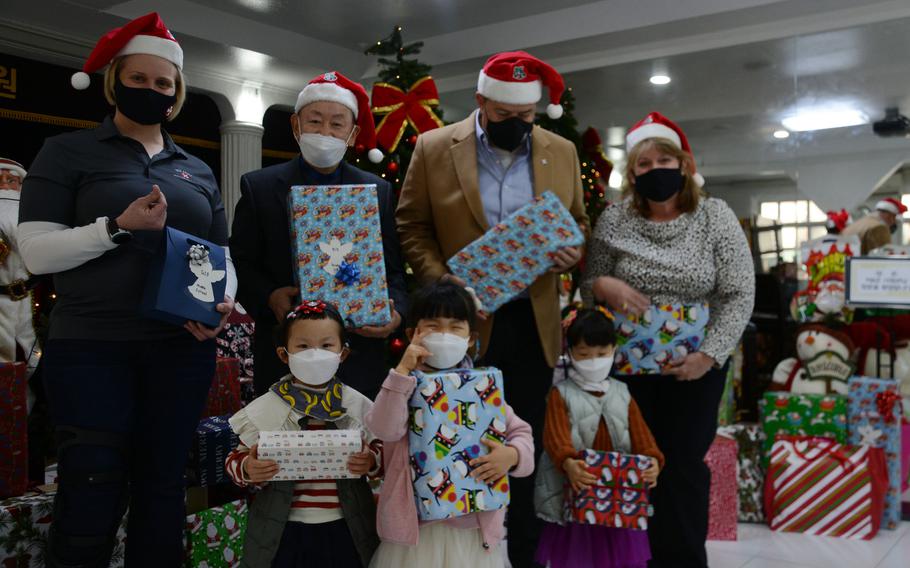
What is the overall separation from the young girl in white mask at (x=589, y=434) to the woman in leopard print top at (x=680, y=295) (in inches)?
5.7

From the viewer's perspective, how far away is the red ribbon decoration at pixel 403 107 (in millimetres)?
4477

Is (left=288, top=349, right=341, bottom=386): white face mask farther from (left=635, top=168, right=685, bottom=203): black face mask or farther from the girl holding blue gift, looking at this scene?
(left=635, top=168, right=685, bottom=203): black face mask

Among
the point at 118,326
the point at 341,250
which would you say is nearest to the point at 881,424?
the point at 341,250

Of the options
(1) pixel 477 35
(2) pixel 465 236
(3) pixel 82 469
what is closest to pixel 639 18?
(1) pixel 477 35

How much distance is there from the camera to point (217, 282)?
212 cm

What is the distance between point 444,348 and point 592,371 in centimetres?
72

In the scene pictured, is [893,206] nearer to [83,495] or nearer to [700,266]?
[700,266]

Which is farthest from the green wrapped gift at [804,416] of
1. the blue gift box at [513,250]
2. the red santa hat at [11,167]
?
the red santa hat at [11,167]

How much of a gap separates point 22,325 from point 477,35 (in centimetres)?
462

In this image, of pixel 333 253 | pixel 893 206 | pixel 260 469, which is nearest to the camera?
pixel 260 469

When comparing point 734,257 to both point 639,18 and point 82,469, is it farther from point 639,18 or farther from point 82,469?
point 639,18

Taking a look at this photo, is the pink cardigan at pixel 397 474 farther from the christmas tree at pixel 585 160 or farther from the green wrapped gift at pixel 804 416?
the christmas tree at pixel 585 160

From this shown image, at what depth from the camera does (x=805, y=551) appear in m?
3.58

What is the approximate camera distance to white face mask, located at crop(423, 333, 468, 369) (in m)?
1.95
